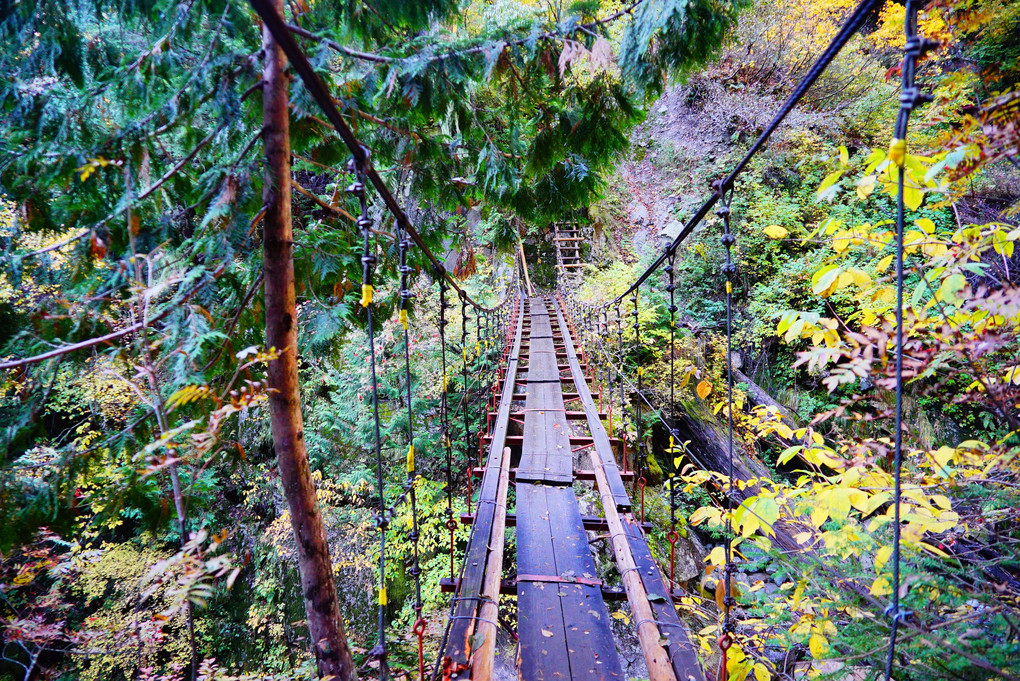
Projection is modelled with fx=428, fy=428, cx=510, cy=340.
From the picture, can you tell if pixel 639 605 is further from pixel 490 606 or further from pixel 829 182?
pixel 829 182

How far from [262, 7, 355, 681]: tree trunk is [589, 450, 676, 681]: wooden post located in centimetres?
114

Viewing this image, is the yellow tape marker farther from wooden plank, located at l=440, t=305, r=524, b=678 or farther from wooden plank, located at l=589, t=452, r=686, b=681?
wooden plank, located at l=440, t=305, r=524, b=678

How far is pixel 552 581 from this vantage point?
1.83m

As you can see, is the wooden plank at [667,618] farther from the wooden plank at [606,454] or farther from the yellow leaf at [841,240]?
the yellow leaf at [841,240]

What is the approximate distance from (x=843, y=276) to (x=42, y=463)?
103 inches

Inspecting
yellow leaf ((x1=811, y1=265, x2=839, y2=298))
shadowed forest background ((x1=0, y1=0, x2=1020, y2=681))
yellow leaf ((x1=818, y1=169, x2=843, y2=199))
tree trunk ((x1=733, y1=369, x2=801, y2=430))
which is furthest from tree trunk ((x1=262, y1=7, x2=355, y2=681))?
tree trunk ((x1=733, y1=369, x2=801, y2=430))

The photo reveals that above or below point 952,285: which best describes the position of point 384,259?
above

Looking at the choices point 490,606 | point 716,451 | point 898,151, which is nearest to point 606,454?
point 490,606

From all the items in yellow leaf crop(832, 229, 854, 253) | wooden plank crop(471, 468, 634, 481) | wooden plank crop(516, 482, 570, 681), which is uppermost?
yellow leaf crop(832, 229, 854, 253)

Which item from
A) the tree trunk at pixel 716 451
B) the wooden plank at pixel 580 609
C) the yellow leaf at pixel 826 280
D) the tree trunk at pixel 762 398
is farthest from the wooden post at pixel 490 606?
the tree trunk at pixel 762 398

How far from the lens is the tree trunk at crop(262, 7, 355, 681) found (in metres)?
1.54

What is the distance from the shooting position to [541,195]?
2703 mm

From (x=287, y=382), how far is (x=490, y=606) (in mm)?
1122

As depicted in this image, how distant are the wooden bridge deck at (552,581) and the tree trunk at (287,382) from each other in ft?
1.70
